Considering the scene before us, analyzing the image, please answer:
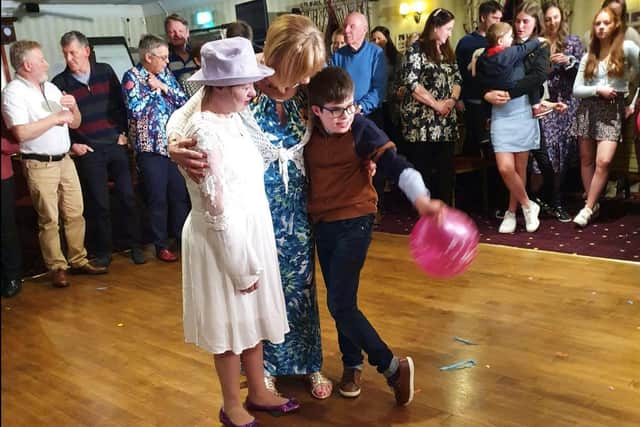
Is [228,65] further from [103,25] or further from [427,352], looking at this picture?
[103,25]

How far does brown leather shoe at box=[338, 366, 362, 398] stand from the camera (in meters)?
2.34

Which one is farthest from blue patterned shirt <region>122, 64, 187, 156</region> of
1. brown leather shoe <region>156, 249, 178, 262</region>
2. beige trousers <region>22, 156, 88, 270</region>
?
brown leather shoe <region>156, 249, 178, 262</region>

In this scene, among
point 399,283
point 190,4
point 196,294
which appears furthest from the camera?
point 190,4

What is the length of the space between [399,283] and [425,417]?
1423mm

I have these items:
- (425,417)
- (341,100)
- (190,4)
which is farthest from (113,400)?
(190,4)

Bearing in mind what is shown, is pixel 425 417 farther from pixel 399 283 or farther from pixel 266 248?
pixel 399 283

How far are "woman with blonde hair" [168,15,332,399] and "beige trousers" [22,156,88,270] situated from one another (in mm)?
1975

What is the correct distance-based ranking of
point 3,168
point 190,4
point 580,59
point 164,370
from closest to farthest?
point 3,168
point 164,370
point 580,59
point 190,4

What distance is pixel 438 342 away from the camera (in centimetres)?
276

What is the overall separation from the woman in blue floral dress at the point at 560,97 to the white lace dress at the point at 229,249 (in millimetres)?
3251

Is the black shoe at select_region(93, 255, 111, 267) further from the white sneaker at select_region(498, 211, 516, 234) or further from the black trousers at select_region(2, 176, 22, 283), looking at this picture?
the black trousers at select_region(2, 176, 22, 283)

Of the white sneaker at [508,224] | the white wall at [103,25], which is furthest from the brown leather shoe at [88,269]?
the white sneaker at [508,224]

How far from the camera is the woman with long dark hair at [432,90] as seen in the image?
177 inches

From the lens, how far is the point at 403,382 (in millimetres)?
2215
